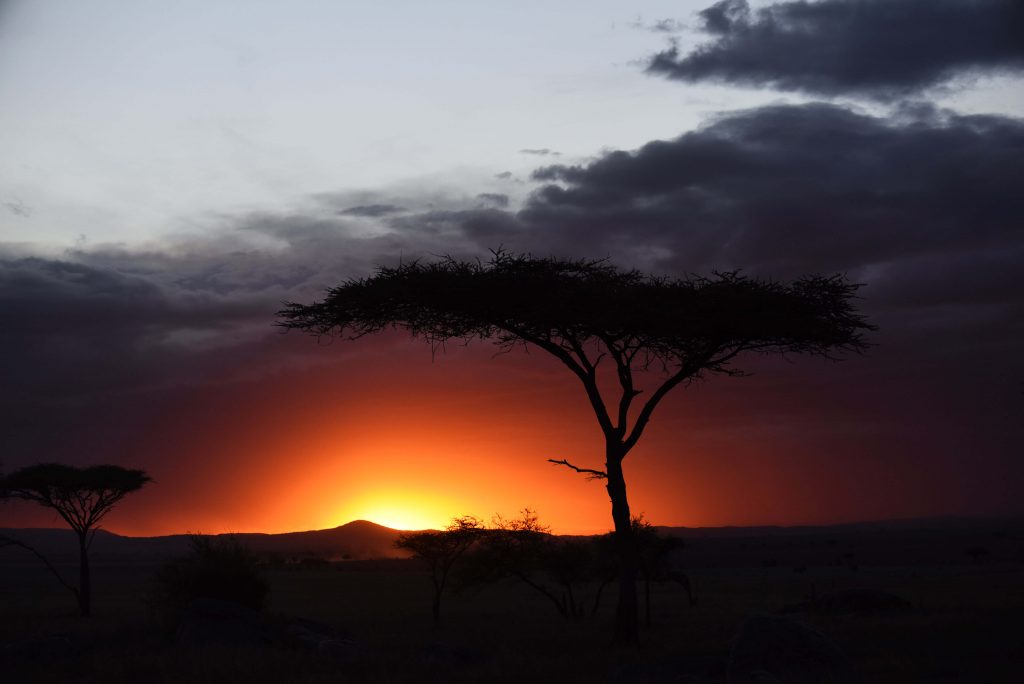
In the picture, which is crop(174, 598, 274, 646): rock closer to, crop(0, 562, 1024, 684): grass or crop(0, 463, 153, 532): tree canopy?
crop(0, 562, 1024, 684): grass

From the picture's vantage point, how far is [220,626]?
24.4m

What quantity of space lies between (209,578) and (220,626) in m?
7.13

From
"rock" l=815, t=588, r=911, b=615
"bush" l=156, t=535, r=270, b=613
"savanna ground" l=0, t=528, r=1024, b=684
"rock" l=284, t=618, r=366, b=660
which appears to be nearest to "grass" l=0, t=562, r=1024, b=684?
"savanna ground" l=0, t=528, r=1024, b=684

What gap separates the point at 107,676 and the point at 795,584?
58.2 meters

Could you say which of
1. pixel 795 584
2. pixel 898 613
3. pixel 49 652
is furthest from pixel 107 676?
pixel 795 584

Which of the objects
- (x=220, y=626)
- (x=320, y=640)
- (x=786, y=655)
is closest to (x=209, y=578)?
(x=320, y=640)

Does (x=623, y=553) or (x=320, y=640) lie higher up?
(x=623, y=553)

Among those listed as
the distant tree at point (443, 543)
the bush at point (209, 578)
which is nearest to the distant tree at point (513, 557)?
the distant tree at point (443, 543)

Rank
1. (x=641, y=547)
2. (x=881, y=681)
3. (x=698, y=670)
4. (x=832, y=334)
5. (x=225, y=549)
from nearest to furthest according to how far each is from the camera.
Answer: (x=881, y=681) < (x=698, y=670) < (x=832, y=334) < (x=225, y=549) < (x=641, y=547)

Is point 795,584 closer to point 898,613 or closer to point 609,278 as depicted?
point 898,613

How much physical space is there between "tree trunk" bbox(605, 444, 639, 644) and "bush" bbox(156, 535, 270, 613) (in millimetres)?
11933

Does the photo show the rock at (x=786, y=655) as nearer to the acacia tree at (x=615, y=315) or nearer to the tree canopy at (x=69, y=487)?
the acacia tree at (x=615, y=315)

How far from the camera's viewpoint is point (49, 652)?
2259 cm

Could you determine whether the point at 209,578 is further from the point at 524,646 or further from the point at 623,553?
the point at 623,553
